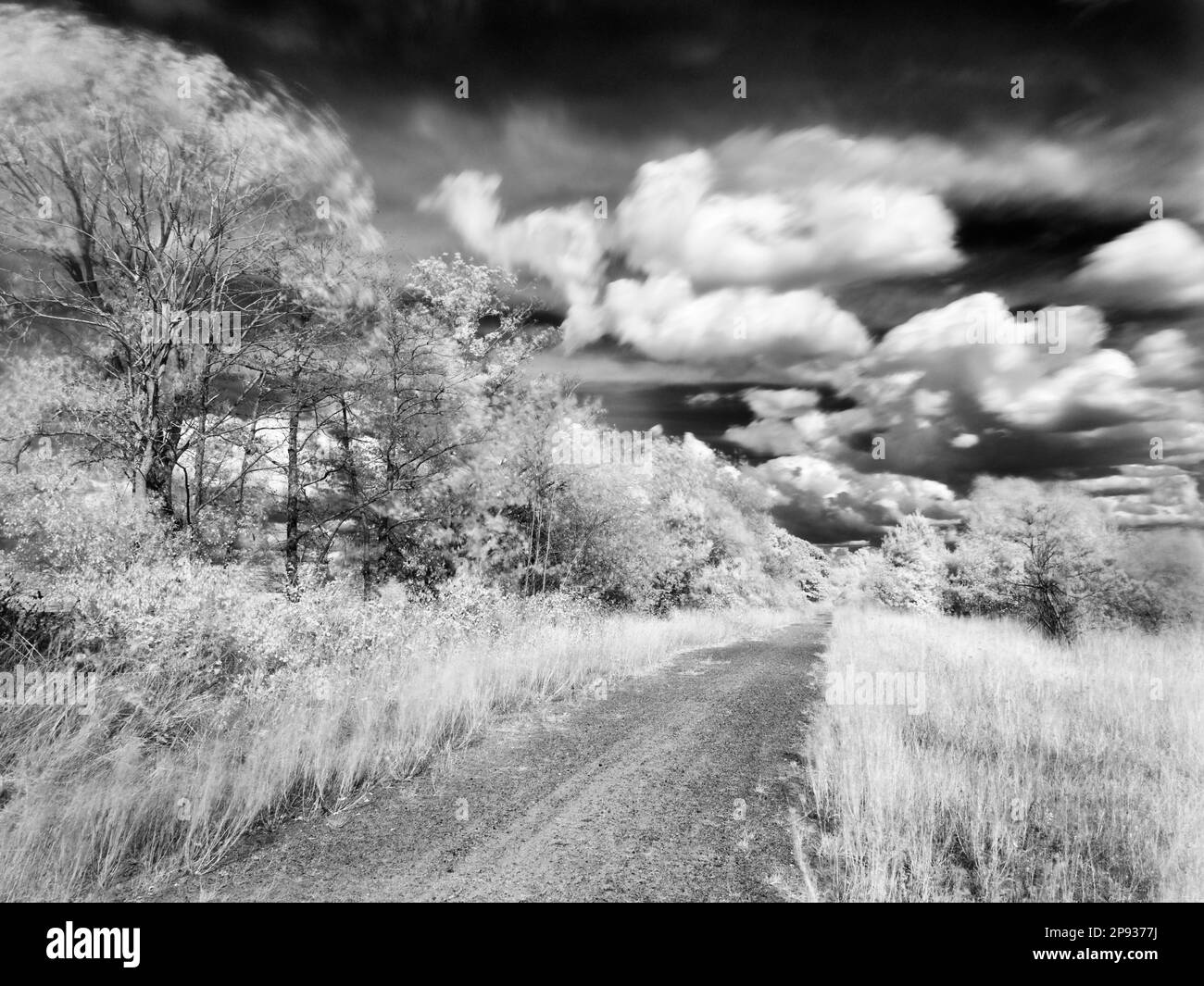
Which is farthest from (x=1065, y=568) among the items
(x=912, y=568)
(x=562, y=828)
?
(x=912, y=568)

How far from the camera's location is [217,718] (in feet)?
19.6

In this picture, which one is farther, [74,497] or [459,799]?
[74,497]

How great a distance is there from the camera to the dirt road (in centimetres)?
352

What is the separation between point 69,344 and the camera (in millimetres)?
10023

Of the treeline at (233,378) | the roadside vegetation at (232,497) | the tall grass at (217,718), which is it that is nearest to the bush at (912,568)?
the roadside vegetation at (232,497)

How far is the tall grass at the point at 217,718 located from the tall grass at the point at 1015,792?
4.38 m

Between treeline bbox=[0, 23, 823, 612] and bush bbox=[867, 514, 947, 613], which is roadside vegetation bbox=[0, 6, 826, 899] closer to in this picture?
treeline bbox=[0, 23, 823, 612]

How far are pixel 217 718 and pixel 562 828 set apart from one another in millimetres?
4275

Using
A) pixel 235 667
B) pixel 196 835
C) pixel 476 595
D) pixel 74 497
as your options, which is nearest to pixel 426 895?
pixel 196 835

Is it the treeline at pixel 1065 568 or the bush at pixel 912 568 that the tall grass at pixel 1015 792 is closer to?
the treeline at pixel 1065 568

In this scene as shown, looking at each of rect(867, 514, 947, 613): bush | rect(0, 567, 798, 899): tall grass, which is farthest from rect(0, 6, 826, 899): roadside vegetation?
rect(867, 514, 947, 613): bush

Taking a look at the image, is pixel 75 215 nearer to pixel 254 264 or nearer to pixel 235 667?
pixel 254 264

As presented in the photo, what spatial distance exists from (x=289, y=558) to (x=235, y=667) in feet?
22.9

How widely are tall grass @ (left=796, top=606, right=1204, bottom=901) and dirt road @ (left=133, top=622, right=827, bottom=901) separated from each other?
0.54 m
